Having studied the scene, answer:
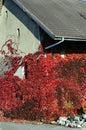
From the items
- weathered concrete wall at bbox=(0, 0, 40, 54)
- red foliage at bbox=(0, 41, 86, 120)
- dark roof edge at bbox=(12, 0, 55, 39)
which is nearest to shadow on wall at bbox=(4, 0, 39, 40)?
weathered concrete wall at bbox=(0, 0, 40, 54)

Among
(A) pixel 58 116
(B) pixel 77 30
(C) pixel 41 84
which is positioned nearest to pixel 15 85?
(C) pixel 41 84

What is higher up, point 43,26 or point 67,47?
point 43,26

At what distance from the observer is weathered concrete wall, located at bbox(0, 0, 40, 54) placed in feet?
66.5

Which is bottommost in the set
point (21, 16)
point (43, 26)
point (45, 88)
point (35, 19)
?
point (45, 88)

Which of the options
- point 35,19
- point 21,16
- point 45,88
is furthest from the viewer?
point 21,16

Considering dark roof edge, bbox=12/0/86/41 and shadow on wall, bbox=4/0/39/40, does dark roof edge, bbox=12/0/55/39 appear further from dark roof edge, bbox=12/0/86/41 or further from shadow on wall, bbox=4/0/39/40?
shadow on wall, bbox=4/0/39/40

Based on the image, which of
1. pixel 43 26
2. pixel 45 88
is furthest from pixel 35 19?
pixel 45 88

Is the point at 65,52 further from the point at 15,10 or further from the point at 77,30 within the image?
the point at 15,10

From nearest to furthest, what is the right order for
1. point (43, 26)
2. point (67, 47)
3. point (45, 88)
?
point (43, 26) < point (45, 88) < point (67, 47)

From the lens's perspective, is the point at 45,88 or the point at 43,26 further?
the point at 45,88

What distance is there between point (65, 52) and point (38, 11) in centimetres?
236

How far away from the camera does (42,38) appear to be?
781 inches

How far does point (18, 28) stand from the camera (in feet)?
70.5

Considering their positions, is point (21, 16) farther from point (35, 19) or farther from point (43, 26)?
point (43, 26)
